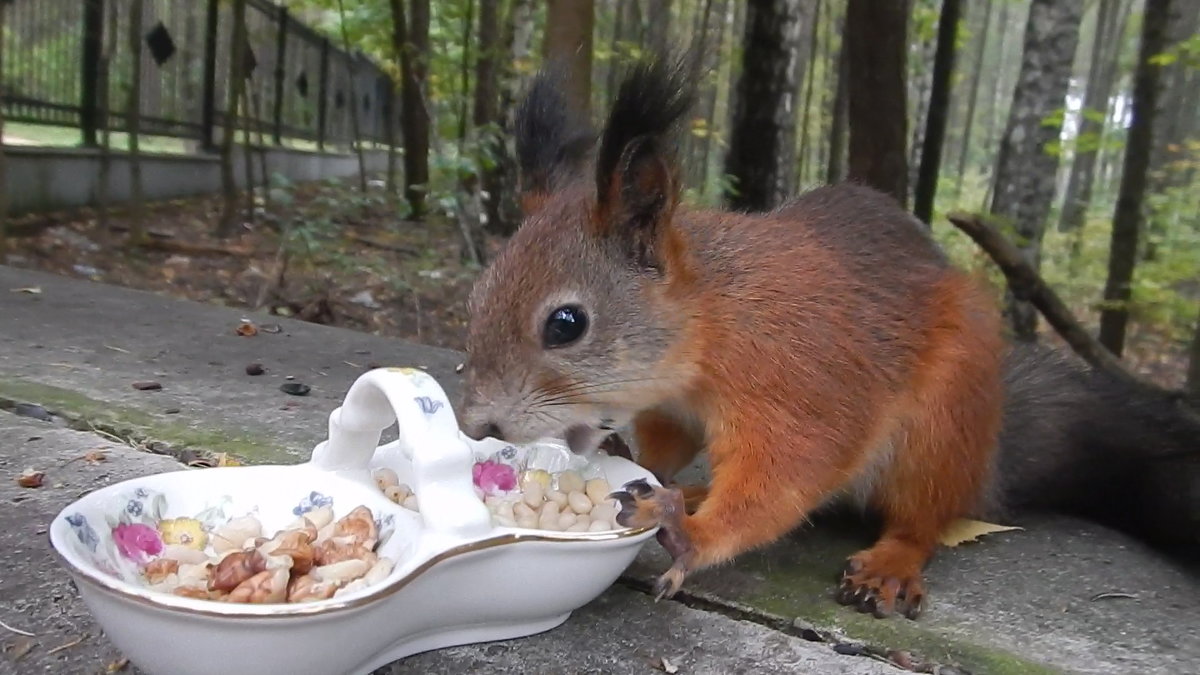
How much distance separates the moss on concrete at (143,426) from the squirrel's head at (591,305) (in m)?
0.57

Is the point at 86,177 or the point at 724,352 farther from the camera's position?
the point at 86,177

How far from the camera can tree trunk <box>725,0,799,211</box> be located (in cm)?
476

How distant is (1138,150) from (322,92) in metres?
9.67

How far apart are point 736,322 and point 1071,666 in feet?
1.99

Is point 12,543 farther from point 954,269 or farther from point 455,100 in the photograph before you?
point 455,100

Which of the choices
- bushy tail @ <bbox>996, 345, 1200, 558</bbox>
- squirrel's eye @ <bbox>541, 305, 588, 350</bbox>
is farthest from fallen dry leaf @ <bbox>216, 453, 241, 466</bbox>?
bushy tail @ <bbox>996, 345, 1200, 558</bbox>

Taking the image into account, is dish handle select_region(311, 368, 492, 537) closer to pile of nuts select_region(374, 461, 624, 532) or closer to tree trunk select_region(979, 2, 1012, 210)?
pile of nuts select_region(374, 461, 624, 532)

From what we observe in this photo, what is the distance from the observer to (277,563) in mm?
1084

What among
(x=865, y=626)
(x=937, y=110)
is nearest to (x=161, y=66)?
(x=937, y=110)

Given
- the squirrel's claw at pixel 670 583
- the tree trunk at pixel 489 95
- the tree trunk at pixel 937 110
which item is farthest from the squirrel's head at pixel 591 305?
the tree trunk at pixel 937 110

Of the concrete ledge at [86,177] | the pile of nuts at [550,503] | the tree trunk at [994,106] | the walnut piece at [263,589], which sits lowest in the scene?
the concrete ledge at [86,177]

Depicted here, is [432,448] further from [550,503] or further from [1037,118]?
[1037,118]

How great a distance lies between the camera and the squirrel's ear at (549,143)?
1.64 metres

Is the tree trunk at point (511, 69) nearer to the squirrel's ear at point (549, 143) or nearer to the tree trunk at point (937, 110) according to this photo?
the tree trunk at point (937, 110)
